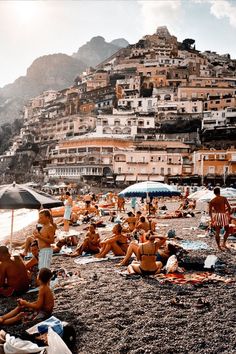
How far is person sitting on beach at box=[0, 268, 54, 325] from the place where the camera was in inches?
206

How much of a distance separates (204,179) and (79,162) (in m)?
18.8

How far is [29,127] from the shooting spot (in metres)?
88.1

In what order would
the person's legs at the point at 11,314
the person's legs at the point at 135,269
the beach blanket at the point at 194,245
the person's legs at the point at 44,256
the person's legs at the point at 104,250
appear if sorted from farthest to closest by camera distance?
the beach blanket at the point at 194,245, the person's legs at the point at 104,250, the person's legs at the point at 135,269, the person's legs at the point at 44,256, the person's legs at the point at 11,314

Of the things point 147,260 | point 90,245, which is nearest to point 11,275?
point 147,260

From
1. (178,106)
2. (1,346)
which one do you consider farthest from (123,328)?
(178,106)

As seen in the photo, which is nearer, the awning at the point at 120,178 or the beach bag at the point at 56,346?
the beach bag at the point at 56,346

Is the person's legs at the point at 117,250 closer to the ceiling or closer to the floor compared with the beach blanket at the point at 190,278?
closer to the floor

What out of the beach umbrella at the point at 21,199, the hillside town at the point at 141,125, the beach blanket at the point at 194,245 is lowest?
the beach blanket at the point at 194,245

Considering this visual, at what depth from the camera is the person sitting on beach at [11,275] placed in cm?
641

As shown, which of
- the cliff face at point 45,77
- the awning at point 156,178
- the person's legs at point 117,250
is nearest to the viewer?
the person's legs at point 117,250

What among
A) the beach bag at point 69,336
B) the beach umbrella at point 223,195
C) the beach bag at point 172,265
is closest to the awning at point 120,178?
the beach umbrella at point 223,195

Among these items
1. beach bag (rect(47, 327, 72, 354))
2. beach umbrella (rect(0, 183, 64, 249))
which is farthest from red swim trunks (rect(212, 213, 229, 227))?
beach bag (rect(47, 327, 72, 354))

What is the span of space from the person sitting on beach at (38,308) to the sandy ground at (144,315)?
5.7 inches

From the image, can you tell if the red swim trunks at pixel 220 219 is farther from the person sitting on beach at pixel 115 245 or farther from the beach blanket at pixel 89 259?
the beach blanket at pixel 89 259
